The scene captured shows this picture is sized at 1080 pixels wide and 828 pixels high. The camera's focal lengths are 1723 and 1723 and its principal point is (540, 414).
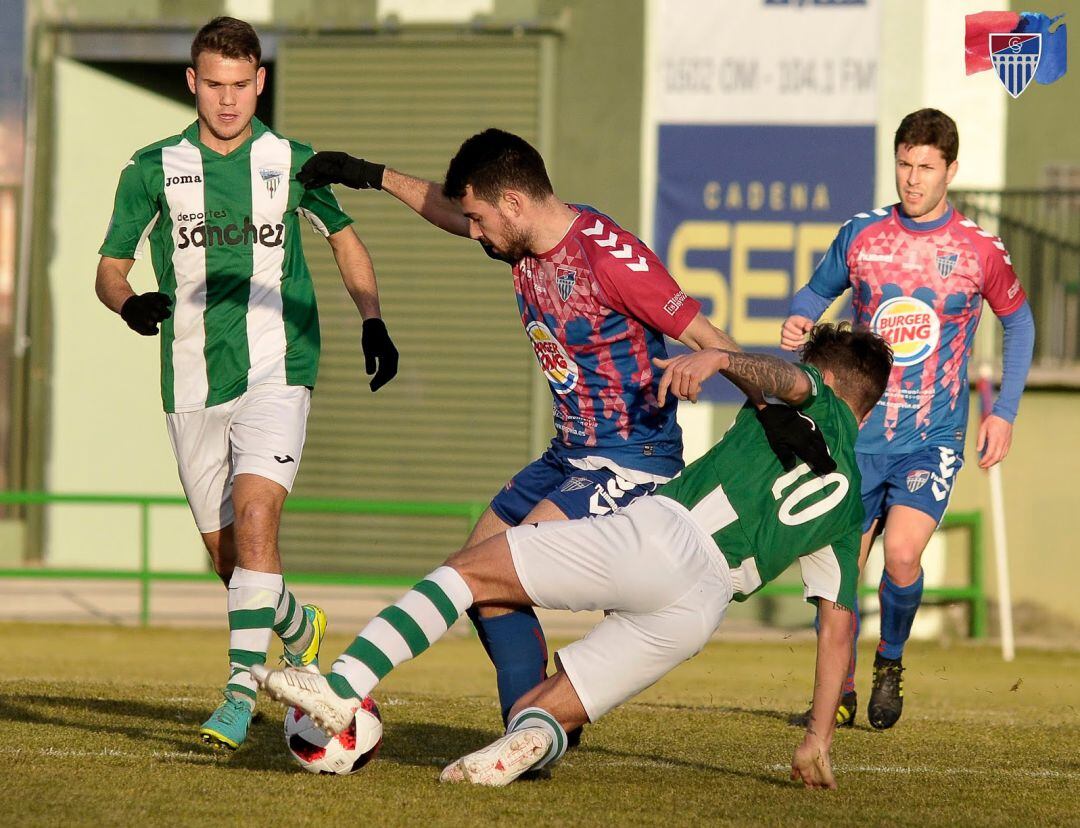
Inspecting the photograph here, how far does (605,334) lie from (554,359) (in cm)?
23

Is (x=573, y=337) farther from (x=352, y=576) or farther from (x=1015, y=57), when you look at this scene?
(x=352, y=576)

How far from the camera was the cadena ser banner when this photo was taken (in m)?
15.1

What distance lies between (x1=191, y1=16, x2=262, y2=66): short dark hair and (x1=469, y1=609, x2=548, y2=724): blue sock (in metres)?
2.25

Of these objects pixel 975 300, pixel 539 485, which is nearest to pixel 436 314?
pixel 975 300

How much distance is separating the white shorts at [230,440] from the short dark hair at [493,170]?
1281mm

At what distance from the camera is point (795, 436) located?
520cm

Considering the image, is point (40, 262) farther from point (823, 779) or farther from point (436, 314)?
point (823, 779)

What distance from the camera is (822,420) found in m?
5.42

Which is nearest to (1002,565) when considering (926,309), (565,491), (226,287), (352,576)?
(352,576)

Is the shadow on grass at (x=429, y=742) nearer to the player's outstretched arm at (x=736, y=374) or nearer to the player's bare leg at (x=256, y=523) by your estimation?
the player's bare leg at (x=256, y=523)

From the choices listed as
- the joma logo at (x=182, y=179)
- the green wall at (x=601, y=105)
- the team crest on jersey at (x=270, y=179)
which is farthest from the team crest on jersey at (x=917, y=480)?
the green wall at (x=601, y=105)

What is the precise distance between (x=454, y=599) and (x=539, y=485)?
0.92 metres

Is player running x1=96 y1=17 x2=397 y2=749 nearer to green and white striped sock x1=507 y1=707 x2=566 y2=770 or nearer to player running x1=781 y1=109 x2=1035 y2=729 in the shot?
green and white striped sock x1=507 y1=707 x2=566 y2=770

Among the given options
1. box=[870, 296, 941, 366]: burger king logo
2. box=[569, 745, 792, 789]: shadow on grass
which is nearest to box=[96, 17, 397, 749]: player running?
box=[569, 745, 792, 789]: shadow on grass
